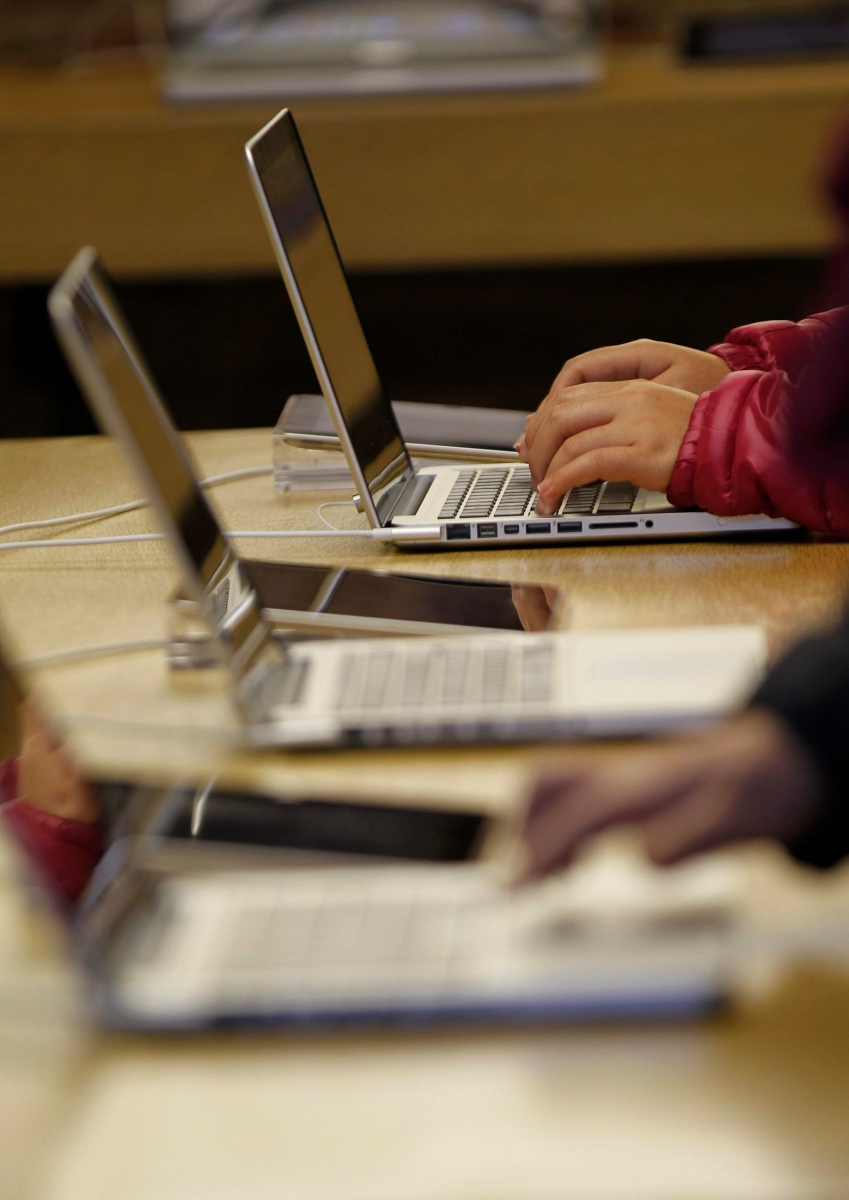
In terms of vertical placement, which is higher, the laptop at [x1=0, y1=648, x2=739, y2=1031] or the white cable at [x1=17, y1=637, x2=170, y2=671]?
the laptop at [x1=0, y1=648, x2=739, y2=1031]

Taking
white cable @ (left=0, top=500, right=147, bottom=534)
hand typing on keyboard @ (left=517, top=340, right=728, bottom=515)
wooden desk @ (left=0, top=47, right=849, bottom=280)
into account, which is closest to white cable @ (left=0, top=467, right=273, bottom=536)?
white cable @ (left=0, top=500, right=147, bottom=534)

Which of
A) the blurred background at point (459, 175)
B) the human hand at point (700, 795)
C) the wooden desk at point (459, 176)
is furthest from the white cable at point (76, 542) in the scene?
the wooden desk at point (459, 176)

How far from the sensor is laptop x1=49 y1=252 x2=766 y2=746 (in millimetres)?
706

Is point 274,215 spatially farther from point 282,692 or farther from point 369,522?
point 282,692

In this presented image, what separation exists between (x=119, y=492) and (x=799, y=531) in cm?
53

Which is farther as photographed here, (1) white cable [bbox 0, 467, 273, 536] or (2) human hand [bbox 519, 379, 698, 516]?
(1) white cable [bbox 0, 467, 273, 536]

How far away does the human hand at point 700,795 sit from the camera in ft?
1.67

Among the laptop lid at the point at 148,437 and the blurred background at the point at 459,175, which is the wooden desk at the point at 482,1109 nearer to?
the laptop lid at the point at 148,437

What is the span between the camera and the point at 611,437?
3.31 feet

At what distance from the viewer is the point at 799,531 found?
39.9 inches

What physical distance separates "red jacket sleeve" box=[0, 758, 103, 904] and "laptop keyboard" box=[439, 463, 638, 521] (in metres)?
0.44

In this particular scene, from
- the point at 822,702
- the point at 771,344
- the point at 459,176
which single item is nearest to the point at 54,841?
the point at 822,702

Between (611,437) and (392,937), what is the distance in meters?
0.53

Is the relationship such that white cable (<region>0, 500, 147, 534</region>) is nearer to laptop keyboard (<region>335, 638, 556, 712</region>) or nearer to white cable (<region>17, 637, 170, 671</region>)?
white cable (<region>17, 637, 170, 671</region>)
